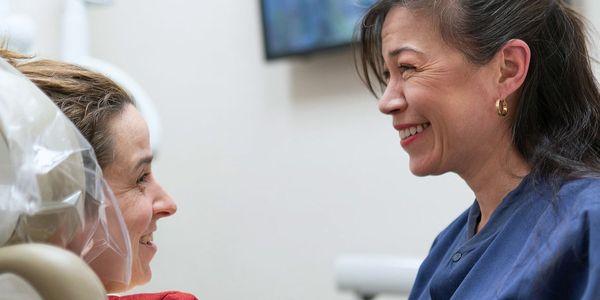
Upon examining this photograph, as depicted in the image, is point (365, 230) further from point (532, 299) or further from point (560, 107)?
point (532, 299)

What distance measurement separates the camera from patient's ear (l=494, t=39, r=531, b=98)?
126cm

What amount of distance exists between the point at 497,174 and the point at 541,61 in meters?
0.19

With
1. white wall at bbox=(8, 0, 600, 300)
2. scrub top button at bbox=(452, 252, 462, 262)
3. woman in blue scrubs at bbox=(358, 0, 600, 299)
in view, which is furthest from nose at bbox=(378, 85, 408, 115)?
white wall at bbox=(8, 0, 600, 300)

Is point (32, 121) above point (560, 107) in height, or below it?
above

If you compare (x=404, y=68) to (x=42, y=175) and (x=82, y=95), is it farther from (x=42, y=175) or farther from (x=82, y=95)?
(x=42, y=175)

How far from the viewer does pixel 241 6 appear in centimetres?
284

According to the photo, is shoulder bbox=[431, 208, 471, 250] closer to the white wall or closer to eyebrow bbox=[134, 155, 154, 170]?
eyebrow bbox=[134, 155, 154, 170]

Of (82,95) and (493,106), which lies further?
(493,106)

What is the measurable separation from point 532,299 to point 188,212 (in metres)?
2.04

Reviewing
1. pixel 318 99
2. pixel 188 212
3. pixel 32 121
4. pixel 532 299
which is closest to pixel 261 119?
pixel 318 99

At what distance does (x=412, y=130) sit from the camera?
136 cm

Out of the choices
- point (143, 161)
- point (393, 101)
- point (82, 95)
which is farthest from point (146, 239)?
point (393, 101)

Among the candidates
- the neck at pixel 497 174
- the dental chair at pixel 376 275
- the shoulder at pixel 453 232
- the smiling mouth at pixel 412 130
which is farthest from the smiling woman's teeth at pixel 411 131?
the dental chair at pixel 376 275

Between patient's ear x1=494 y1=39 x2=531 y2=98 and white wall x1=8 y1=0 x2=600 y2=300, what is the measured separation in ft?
3.47
